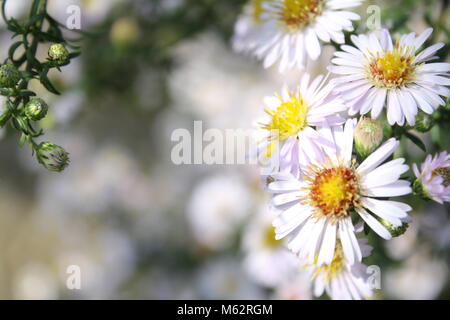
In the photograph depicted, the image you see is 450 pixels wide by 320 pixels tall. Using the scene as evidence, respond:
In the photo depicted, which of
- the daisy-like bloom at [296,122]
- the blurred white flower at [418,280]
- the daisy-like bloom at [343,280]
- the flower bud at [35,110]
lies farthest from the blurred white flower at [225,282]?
the flower bud at [35,110]

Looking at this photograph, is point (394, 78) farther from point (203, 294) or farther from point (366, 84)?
point (203, 294)

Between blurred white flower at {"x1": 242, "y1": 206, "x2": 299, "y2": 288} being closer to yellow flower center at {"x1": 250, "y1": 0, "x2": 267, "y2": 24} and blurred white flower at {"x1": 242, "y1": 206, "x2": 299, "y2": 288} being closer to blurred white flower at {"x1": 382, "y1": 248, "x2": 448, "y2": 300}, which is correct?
blurred white flower at {"x1": 382, "y1": 248, "x2": 448, "y2": 300}

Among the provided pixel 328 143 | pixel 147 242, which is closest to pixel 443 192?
pixel 328 143

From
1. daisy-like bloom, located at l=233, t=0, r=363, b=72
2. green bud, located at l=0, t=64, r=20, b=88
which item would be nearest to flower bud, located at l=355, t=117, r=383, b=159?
daisy-like bloom, located at l=233, t=0, r=363, b=72

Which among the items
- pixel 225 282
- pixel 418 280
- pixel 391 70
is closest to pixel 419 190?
pixel 391 70

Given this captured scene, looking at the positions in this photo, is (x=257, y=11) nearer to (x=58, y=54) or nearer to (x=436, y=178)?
(x=58, y=54)

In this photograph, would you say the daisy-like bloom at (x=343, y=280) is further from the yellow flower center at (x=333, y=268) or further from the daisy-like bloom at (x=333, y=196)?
the daisy-like bloom at (x=333, y=196)
